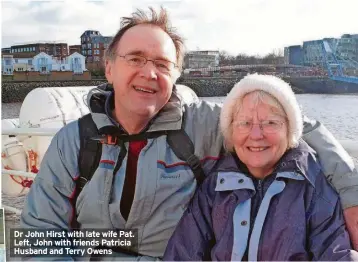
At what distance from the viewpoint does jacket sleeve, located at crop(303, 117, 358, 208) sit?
95 centimetres

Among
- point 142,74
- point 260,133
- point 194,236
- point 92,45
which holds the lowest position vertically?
point 194,236

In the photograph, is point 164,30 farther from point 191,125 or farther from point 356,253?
point 356,253

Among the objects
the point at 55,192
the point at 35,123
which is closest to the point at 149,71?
the point at 55,192

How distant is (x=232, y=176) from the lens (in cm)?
102

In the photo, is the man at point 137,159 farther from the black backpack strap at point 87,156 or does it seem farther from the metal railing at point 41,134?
the metal railing at point 41,134

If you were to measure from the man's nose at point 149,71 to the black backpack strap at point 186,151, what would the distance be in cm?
15

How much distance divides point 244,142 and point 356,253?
1.07 feet

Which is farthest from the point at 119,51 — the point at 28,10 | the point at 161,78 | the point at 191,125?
the point at 28,10

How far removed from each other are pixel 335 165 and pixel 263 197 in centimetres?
17

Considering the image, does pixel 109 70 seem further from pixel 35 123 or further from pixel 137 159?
pixel 35 123

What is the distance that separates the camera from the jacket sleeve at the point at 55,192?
3.43 feet

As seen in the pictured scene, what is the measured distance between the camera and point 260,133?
0.98 meters

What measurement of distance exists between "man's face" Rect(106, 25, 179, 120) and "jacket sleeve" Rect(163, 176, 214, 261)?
0.87ft

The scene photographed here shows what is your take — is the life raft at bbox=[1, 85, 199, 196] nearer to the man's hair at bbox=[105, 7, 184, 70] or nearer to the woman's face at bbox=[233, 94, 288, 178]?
the man's hair at bbox=[105, 7, 184, 70]
